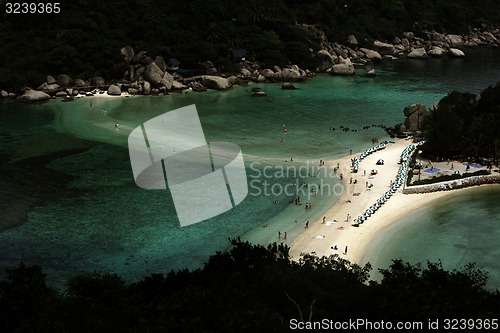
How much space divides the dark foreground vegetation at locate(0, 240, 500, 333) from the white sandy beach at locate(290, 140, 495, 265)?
8529mm

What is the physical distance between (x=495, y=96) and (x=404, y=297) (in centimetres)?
3593

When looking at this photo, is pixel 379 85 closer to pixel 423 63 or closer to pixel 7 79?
pixel 423 63

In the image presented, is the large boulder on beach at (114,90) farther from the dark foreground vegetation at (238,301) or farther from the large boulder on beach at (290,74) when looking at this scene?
the dark foreground vegetation at (238,301)

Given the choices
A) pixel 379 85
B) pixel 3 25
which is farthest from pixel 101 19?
pixel 379 85

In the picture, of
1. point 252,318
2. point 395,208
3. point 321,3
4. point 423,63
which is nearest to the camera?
point 252,318

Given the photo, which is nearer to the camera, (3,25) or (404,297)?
(404,297)

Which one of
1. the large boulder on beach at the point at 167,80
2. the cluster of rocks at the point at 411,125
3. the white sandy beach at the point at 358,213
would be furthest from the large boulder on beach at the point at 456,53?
the white sandy beach at the point at 358,213

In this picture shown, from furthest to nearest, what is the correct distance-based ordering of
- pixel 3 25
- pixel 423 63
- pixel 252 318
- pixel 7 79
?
pixel 423 63 → pixel 3 25 → pixel 7 79 → pixel 252 318

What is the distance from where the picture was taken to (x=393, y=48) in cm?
10588

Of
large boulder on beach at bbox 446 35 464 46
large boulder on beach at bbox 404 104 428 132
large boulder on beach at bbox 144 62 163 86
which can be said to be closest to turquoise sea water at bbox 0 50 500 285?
large boulder on beach at bbox 404 104 428 132

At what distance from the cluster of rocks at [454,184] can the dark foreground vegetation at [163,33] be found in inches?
1852

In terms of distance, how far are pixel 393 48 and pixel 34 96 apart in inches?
2590

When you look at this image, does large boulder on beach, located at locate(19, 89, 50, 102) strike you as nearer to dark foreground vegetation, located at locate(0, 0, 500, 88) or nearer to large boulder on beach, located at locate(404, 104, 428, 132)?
dark foreground vegetation, located at locate(0, 0, 500, 88)

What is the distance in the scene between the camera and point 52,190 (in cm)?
4150
